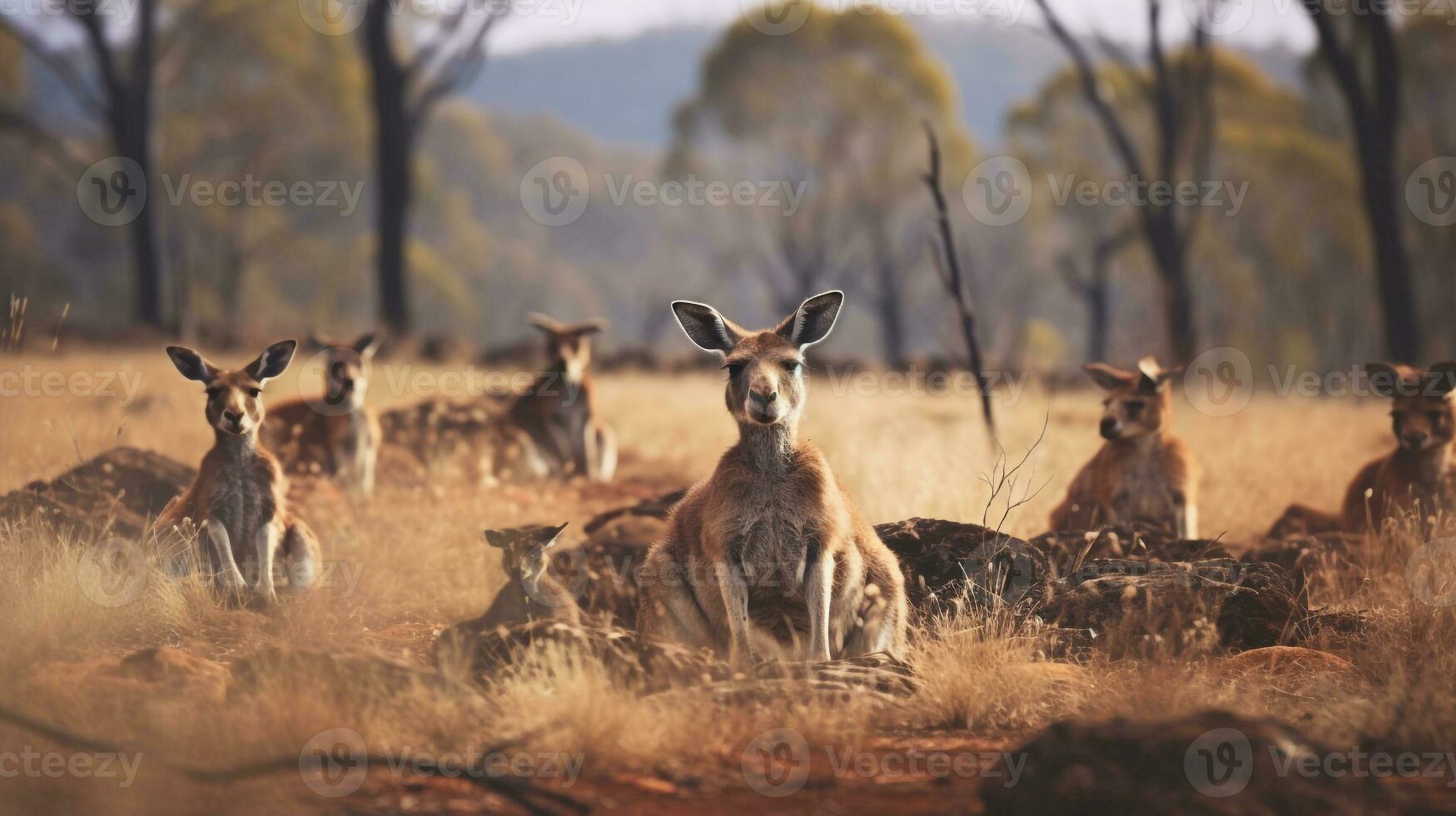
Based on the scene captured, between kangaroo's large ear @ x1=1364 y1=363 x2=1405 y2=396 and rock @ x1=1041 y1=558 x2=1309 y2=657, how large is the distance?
2330mm

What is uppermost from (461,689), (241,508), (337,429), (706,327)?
(706,327)

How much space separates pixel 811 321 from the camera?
20.2ft

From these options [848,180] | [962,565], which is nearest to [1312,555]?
[962,565]

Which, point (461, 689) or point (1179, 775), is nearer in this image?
point (1179, 775)

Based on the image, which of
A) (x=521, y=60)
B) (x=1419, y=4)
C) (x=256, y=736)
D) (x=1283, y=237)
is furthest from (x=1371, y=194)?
(x=521, y=60)

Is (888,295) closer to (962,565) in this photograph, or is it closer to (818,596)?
(962,565)

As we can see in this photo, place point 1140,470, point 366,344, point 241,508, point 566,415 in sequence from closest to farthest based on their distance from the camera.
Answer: point 241,508
point 1140,470
point 366,344
point 566,415

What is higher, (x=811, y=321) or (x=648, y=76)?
(x=648, y=76)

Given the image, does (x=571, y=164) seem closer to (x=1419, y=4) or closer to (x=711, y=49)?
(x=711, y=49)

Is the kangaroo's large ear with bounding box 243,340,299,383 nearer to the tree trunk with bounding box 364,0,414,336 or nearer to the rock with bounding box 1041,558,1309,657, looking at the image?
the rock with bounding box 1041,558,1309,657

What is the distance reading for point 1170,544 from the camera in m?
8.21

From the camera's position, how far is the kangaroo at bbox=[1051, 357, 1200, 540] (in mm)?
9289

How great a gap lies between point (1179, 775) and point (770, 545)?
2189mm

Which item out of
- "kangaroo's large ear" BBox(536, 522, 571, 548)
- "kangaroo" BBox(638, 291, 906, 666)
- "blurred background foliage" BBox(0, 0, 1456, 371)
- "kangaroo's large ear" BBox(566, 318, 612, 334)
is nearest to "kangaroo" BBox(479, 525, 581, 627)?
"kangaroo's large ear" BBox(536, 522, 571, 548)
